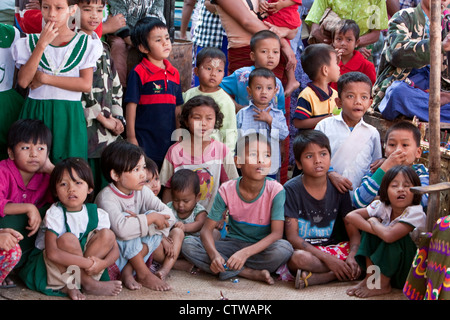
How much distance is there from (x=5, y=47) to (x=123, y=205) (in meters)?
1.16

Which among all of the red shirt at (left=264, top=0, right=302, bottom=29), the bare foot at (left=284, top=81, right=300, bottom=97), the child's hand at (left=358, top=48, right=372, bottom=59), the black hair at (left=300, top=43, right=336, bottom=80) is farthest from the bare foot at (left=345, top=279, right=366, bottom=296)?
the child's hand at (left=358, top=48, right=372, bottom=59)

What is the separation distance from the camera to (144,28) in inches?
160

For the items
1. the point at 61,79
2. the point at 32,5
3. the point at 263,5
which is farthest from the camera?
the point at 263,5

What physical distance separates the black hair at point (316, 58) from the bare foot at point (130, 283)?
210 centimetres

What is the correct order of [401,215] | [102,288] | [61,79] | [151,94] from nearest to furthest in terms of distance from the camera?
[102,288] < [401,215] < [61,79] < [151,94]

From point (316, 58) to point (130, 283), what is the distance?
7.18 ft

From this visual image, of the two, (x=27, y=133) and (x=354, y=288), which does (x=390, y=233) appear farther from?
(x=27, y=133)

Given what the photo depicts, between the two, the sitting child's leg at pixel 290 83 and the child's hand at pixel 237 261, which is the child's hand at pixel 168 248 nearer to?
the child's hand at pixel 237 261

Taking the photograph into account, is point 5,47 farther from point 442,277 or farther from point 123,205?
→ point 442,277

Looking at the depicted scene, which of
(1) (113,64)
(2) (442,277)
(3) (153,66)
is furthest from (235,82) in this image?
(2) (442,277)

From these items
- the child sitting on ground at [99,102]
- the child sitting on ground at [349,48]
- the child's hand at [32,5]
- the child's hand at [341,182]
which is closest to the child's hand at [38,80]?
the child sitting on ground at [99,102]

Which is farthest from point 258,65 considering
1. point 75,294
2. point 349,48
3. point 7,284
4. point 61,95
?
point 7,284

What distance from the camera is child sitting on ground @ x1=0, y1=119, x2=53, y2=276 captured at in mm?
3178

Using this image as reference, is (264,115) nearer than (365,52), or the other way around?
(264,115)
